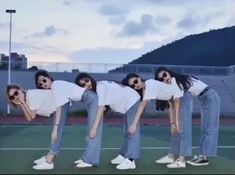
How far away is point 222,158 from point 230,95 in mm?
26663

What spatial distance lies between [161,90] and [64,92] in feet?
5.13

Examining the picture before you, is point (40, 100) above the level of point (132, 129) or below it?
above

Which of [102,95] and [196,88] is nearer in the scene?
[102,95]

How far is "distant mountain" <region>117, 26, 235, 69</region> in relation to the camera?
67562 mm

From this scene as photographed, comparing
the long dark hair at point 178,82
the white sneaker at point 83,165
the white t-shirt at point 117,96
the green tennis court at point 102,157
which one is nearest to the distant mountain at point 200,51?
the green tennis court at point 102,157

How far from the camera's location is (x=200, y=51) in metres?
73.4

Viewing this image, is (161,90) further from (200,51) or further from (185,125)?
(200,51)

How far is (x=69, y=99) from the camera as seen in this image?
888 cm

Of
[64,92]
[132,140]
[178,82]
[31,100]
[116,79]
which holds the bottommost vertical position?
[132,140]

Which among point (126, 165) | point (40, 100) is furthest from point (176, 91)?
point (40, 100)

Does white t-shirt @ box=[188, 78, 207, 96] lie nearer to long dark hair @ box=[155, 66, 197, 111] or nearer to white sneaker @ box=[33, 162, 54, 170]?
long dark hair @ box=[155, 66, 197, 111]

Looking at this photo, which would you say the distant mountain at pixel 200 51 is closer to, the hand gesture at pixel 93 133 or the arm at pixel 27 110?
the hand gesture at pixel 93 133

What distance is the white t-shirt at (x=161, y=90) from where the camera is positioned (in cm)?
891

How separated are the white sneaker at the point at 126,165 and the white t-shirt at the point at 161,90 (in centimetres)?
111
